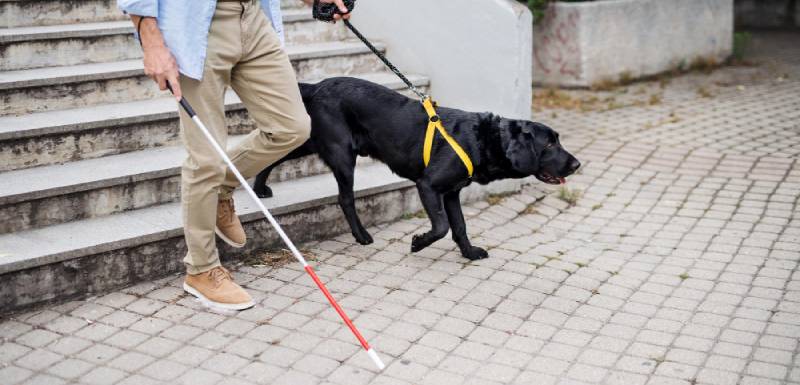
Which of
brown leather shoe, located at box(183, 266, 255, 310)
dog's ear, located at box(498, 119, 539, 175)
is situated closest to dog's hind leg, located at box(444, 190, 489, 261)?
dog's ear, located at box(498, 119, 539, 175)

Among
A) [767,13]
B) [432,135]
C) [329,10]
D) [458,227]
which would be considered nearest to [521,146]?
[432,135]

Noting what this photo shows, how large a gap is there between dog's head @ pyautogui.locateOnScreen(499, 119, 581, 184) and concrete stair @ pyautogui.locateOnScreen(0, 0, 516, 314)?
1105mm

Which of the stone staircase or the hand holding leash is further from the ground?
the hand holding leash

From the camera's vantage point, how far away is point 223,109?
4.14 meters

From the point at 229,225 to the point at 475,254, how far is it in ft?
4.68

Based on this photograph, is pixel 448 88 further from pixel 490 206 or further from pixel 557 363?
pixel 557 363

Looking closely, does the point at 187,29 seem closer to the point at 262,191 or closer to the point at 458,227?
the point at 262,191

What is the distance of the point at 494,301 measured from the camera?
4.58 metres

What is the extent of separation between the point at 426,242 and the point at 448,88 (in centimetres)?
177

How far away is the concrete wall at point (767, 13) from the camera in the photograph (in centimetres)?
1320

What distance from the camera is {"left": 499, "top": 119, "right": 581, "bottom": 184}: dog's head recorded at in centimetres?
480

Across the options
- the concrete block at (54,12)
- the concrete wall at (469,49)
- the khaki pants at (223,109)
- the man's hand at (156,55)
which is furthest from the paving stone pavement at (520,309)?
the concrete block at (54,12)

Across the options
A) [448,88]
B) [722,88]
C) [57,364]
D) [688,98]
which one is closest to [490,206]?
[448,88]

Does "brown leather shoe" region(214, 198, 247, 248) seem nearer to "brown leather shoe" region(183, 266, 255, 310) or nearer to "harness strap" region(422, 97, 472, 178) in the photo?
"brown leather shoe" region(183, 266, 255, 310)
